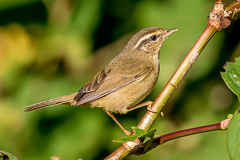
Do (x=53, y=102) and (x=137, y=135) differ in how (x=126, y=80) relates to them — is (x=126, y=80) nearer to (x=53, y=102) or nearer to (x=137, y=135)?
(x=53, y=102)

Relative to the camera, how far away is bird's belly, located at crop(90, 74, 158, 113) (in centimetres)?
409

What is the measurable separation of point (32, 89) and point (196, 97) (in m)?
1.84

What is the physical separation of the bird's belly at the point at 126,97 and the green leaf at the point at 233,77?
5.45 feet

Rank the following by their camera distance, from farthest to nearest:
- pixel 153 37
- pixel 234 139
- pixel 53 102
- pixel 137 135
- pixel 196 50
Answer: pixel 153 37 < pixel 53 102 < pixel 196 50 < pixel 137 135 < pixel 234 139

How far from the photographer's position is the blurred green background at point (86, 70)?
4465 mm

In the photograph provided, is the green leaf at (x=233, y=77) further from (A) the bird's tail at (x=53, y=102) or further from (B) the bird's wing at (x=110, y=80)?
(A) the bird's tail at (x=53, y=102)

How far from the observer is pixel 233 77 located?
91.5 inches

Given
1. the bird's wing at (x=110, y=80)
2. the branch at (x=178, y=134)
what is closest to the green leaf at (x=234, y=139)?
the branch at (x=178, y=134)

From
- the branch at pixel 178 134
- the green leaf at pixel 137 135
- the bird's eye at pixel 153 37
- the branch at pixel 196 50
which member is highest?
the bird's eye at pixel 153 37

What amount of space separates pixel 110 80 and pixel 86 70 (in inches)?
20.1

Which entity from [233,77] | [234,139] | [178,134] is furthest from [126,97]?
[234,139]

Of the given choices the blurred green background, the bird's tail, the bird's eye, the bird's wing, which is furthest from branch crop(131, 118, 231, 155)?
the bird's eye

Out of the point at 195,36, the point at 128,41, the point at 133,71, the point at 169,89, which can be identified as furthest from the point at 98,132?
the point at 169,89

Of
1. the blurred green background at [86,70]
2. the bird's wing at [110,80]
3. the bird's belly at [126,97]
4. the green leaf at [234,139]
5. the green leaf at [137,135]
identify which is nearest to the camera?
the green leaf at [234,139]
